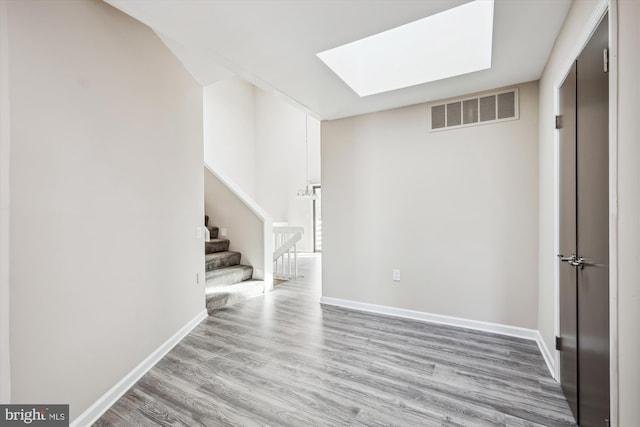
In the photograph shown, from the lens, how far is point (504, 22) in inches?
71.7

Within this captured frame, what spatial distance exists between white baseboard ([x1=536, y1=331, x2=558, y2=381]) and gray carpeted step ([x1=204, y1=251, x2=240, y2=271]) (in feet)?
12.3

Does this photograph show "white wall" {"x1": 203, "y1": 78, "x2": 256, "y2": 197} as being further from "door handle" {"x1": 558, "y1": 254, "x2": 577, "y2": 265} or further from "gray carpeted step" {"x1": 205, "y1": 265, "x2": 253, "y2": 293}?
"door handle" {"x1": 558, "y1": 254, "x2": 577, "y2": 265}

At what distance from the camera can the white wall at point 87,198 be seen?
1365mm

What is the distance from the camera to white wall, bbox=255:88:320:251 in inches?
346

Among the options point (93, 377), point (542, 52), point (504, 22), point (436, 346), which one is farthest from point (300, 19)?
point (436, 346)

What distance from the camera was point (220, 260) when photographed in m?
4.35

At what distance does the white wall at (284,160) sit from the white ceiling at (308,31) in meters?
6.01

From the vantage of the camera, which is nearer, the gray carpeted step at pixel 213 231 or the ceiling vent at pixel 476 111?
the ceiling vent at pixel 476 111

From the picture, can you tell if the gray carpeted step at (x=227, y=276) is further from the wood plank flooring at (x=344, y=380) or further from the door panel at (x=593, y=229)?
the door panel at (x=593, y=229)

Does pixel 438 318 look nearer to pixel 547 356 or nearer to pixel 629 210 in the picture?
pixel 547 356

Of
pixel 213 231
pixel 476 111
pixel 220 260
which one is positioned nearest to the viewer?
pixel 476 111

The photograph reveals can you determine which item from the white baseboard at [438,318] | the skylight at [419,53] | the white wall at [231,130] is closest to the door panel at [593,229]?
the skylight at [419,53]

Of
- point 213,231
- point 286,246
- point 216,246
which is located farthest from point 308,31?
point 286,246

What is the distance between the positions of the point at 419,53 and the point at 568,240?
1884 millimetres
